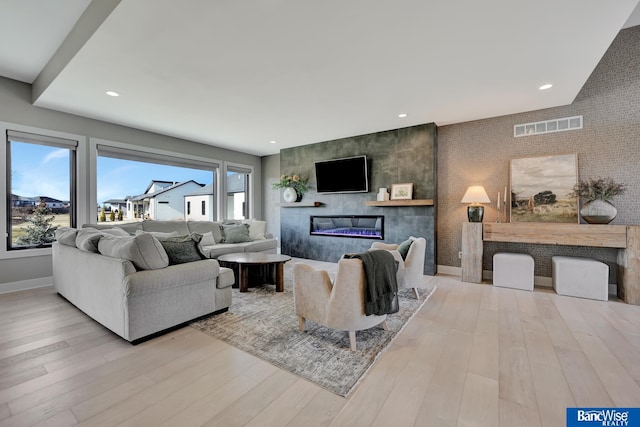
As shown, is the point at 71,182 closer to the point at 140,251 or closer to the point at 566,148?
the point at 140,251

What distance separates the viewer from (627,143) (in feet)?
11.7

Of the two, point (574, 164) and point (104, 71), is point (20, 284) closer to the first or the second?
point (104, 71)

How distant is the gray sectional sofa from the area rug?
29 centimetres

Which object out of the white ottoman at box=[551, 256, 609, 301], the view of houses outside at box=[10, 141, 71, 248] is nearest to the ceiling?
the view of houses outside at box=[10, 141, 71, 248]

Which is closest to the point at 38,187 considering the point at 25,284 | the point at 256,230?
the point at 25,284

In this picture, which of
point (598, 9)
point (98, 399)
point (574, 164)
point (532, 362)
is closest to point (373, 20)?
point (598, 9)

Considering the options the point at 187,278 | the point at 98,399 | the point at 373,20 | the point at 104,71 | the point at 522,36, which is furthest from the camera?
the point at 104,71

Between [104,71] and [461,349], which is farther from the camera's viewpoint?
[104,71]

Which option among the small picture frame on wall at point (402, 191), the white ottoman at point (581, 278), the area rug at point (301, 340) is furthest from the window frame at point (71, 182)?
the white ottoman at point (581, 278)

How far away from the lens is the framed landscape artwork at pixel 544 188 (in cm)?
388

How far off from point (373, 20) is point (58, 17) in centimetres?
300

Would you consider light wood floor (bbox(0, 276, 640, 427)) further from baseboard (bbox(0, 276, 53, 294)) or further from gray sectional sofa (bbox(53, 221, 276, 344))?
baseboard (bbox(0, 276, 53, 294))

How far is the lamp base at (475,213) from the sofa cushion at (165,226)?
459cm

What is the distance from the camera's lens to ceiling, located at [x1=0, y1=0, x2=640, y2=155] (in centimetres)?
208
